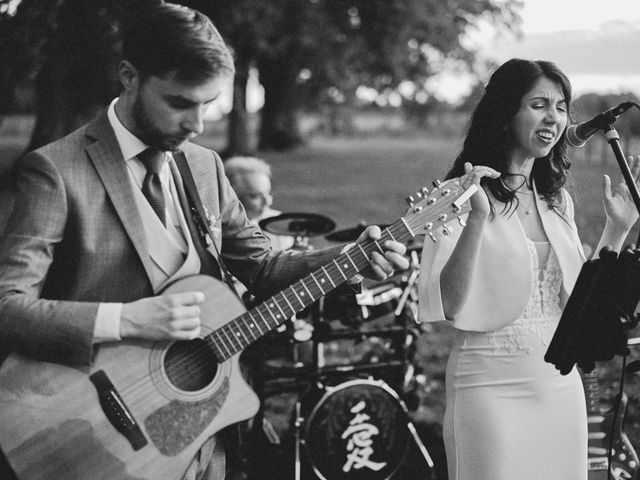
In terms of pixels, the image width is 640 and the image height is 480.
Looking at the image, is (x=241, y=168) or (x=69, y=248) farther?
(x=241, y=168)

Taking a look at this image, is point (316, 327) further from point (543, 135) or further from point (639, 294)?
point (639, 294)

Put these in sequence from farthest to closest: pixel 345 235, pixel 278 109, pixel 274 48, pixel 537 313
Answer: pixel 278 109
pixel 274 48
pixel 345 235
pixel 537 313

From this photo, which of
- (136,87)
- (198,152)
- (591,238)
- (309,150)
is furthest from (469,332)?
(309,150)

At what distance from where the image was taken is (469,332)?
2.94 metres

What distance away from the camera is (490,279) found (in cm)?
283

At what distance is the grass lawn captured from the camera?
19.7 ft

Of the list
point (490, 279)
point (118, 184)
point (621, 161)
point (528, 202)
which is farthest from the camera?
point (528, 202)

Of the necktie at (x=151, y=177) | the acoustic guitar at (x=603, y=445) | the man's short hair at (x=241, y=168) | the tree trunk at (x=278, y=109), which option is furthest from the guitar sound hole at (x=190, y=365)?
the tree trunk at (x=278, y=109)

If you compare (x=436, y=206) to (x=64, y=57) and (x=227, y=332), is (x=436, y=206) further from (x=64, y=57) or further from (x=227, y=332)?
(x=64, y=57)

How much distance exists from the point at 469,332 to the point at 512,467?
0.54 meters

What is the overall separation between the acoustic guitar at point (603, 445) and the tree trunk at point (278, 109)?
64.2 feet

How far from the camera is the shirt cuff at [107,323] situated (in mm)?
2129

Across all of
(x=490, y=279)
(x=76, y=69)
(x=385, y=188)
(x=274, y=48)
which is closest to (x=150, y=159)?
(x=490, y=279)

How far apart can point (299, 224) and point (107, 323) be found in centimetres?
223
